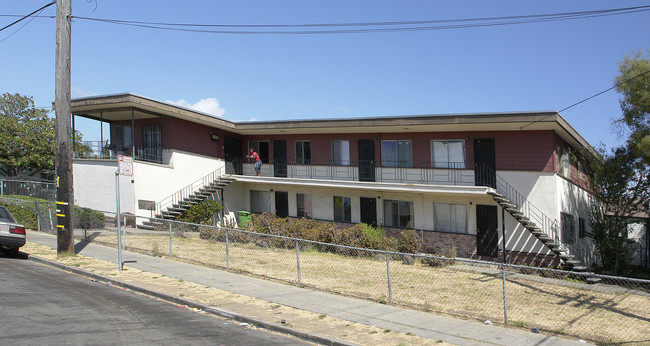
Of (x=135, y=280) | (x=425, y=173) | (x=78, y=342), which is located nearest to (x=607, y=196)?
(x=425, y=173)

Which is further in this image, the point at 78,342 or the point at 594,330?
the point at 594,330

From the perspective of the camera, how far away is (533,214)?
20.5 metres

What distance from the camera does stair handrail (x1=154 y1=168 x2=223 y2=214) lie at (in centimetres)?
2373

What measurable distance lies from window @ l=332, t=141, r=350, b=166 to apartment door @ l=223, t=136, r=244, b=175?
20.6 ft

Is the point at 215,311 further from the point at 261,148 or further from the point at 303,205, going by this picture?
the point at 261,148

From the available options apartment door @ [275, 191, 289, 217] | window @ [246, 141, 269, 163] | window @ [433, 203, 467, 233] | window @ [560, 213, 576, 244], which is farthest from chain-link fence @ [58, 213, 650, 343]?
window @ [246, 141, 269, 163]

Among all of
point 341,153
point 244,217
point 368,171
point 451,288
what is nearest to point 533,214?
point 368,171

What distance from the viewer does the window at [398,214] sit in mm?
23312

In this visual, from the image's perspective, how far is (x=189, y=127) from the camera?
25.6 m

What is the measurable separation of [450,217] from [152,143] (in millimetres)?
15293

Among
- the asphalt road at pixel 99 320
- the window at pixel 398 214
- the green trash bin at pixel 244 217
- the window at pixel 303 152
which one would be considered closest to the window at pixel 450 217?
the window at pixel 398 214

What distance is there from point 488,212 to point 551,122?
4566 millimetres

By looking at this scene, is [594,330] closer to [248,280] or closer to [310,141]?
[248,280]

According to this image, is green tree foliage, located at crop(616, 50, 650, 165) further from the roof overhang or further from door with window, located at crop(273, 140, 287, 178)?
door with window, located at crop(273, 140, 287, 178)
